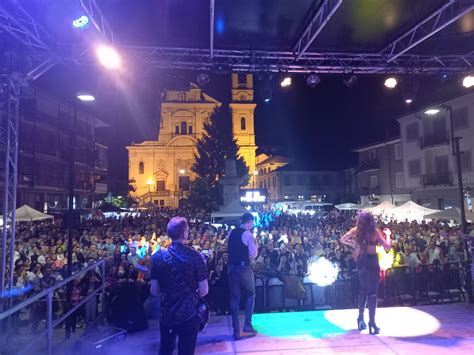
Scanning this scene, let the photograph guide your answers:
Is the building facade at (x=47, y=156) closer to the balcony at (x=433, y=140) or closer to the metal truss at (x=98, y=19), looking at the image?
the metal truss at (x=98, y=19)

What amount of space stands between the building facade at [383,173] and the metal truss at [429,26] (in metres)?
27.5

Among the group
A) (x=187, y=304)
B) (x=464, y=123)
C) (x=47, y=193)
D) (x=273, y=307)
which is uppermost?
(x=464, y=123)

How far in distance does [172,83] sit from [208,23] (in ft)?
8.90

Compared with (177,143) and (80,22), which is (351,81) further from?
(177,143)

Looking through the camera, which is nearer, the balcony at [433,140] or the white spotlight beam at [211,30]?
the white spotlight beam at [211,30]

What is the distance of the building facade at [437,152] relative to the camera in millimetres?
25047

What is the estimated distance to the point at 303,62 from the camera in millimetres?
9117

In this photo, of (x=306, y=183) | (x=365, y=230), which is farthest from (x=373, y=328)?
(x=306, y=183)

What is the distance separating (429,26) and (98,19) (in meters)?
6.89

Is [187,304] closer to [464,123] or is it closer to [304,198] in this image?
[464,123]

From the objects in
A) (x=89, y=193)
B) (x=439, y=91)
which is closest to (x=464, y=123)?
(x=439, y=91)

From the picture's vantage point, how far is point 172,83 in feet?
31.8

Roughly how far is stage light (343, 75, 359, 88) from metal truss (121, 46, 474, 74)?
0.21 metres

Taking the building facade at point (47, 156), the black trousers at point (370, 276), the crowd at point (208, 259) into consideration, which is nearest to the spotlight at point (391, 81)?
the crowd at point (208, 259)
